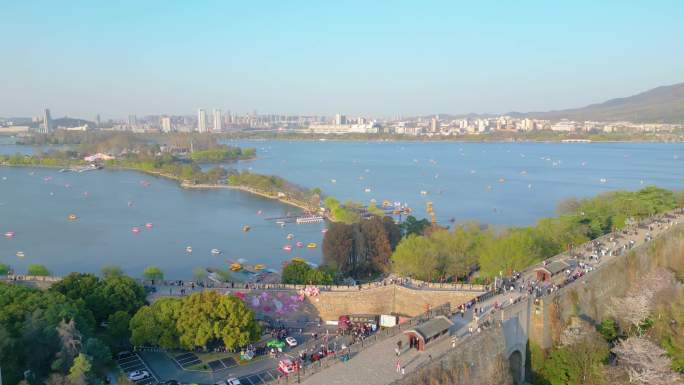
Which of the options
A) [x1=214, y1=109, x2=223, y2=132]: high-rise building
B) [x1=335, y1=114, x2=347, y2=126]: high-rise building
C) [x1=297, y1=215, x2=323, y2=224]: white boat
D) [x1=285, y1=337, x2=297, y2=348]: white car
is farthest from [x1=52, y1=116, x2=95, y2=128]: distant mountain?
[x1=285, y1=337, x2=297, y2=348]: white car

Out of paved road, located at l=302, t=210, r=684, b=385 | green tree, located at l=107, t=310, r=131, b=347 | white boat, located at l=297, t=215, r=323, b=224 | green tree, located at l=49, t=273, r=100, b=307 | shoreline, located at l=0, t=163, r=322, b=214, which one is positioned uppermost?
green tree, located at l=49, t=273, r=100, b=307

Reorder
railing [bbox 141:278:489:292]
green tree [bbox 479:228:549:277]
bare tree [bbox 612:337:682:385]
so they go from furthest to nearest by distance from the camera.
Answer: green tree [bbox 479:228:549:277]
railing [bbox 141:278:489:292]
bare tree [bbox 612:337:682:385]

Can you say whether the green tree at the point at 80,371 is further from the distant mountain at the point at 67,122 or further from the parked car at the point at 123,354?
the distant mountain at the point at 67,122

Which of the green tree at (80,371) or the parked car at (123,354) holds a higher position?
the green tree at (80,371)

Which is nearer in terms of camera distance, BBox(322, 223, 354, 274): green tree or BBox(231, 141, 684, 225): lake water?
BBox(322, 223, 354, 274): green tree

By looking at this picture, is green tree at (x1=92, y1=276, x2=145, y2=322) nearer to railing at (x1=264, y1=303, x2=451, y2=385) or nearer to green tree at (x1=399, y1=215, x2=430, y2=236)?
railing at (x1=264, y1=303, x2=451, y2=385)

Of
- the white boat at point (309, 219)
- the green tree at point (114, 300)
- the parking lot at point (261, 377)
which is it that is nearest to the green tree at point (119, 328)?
the green tree at point (114, 300)
